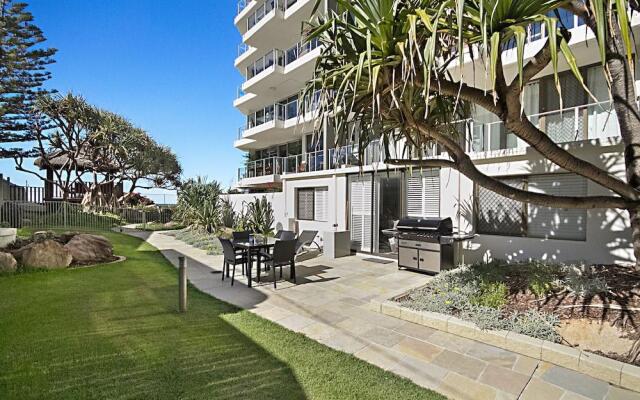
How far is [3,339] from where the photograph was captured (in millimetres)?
3998

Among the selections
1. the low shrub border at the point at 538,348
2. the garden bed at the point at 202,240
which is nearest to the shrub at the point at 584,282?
the low shrub border at the point at 538,348

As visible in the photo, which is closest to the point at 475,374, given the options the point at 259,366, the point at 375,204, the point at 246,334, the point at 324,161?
the point at 259,366

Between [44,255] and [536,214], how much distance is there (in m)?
12.5

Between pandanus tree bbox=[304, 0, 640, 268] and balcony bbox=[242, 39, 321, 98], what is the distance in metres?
13.2

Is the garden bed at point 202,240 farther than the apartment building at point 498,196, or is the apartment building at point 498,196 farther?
the garden bed at point 202,240

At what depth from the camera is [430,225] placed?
7.63m

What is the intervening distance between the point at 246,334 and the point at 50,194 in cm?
3041

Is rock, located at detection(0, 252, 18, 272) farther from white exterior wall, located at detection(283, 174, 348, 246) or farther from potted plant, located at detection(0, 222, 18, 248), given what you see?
white exterior wall, located at detection(283, 174, 348, 246)

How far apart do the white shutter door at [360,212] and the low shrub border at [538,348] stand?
5.89 metres

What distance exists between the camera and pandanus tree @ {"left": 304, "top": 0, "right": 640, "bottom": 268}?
2.82m

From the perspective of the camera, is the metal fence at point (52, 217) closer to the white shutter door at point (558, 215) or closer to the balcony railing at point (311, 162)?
the balcony railing at point (311, 162)

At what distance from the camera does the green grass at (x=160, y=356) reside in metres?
2.96

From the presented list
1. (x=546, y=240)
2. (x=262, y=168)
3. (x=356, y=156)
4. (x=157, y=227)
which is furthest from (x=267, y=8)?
(x=546, y=240)

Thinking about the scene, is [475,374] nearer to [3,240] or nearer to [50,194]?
[3,240]
